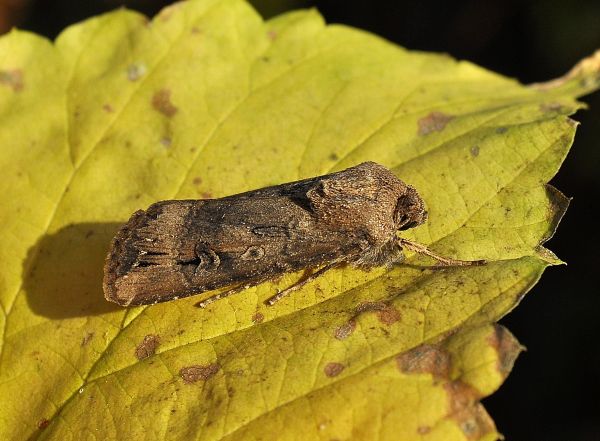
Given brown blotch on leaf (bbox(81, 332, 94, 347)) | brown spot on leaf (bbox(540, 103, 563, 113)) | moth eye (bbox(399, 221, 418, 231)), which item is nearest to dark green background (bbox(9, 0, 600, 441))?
brown spot on leaf (bbox(540, 103, 563, 113))

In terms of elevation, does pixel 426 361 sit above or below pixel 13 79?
below

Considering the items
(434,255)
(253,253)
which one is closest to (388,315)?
(434,255)

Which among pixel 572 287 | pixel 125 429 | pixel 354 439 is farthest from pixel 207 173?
pixel 572 287

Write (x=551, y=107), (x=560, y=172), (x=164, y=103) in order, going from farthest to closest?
(x=560, y=172) → (x=164, y=103) → (x=551, y=107)

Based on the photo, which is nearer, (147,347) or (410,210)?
(147,347)

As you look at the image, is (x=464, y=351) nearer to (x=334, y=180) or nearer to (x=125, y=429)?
(x=334, y=180)

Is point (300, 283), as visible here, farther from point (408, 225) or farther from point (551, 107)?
point (551, 107)
